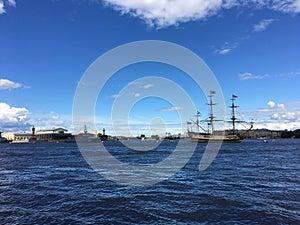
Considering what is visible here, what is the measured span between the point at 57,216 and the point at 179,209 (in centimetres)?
629

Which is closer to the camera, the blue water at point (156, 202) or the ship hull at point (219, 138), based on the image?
the blue water at point (156, 202)

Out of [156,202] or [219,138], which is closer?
[156,202]

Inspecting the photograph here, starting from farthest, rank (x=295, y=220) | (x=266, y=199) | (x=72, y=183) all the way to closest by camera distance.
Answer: (x=72, y=183)
(x=266, y=199)
(x=295, y=220)

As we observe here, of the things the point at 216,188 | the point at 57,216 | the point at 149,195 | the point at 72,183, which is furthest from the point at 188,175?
the point at 57,216

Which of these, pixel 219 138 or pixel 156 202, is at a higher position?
pixel 219 138

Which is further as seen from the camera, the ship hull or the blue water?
the ship hull

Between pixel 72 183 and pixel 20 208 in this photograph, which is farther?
pixel 72 183

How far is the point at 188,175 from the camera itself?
25750mm

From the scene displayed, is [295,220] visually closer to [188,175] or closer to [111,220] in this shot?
[111,220]

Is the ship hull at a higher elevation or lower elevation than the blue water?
higher

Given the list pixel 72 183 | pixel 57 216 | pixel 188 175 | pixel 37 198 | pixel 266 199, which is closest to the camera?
pixel 57 216

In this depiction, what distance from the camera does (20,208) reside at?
14.9m

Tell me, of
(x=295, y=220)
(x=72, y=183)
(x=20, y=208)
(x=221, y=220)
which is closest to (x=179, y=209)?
(x=221, y=220)

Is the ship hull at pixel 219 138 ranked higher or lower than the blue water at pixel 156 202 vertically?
higher
